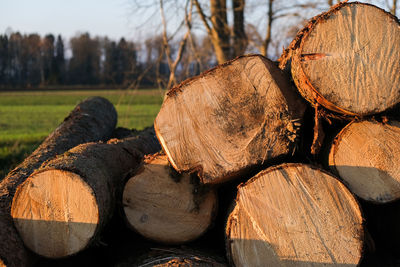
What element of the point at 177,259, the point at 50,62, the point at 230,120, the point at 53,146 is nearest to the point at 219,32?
the point at 53,146

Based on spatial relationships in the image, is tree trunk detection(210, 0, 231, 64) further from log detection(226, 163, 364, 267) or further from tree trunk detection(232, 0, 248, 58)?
log detection(226, 163, 364, 267)

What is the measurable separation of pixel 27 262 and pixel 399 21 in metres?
2.87

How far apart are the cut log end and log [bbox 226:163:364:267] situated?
101cm

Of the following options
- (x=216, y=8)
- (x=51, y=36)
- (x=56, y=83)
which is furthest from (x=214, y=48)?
(x=51, y=36)

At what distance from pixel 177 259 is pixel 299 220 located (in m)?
0.79

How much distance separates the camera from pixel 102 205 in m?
2.64

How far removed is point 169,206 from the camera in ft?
9.00

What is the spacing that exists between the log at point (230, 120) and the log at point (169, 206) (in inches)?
9.5

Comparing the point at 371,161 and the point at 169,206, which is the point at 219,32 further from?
the point at 371,161

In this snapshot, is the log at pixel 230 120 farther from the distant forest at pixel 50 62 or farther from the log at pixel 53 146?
the distant forest at pixel 50 62

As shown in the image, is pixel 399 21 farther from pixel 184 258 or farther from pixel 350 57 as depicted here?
pixel 184 258

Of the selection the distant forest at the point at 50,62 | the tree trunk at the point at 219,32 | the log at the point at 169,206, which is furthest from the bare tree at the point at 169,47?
the distant forest at the point at 50,62

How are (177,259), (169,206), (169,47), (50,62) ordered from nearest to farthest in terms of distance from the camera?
(177,259)
(169,206)
(169,47)
(50,62)

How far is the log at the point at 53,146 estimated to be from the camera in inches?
101
